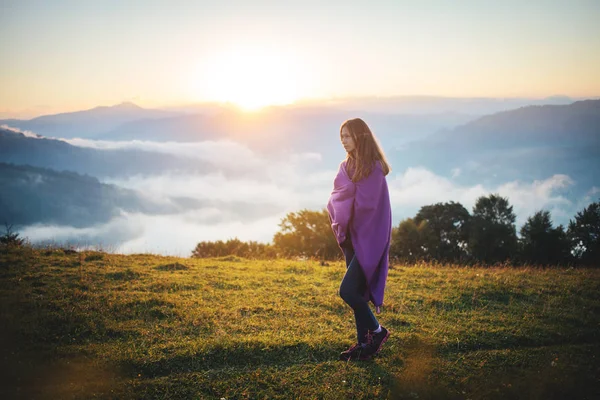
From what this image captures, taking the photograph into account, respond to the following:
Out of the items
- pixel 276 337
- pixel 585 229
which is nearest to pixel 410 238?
pixel 585 229

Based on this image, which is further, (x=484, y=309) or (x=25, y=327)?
(x=484, y=309)

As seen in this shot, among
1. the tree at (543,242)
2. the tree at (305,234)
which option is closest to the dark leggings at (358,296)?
the tree at (305,234)

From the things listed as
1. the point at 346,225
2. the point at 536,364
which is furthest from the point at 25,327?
the point at 536,364

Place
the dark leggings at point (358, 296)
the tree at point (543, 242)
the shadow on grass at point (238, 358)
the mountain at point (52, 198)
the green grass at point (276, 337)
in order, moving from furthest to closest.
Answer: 1. the mountain at point (52, 198)
2. the tree at point (543, 242)
3. the dark leggings at point (358, 296)
4. the shadow on grass at point (238, 358)
5. the green grass at point (276, 337)

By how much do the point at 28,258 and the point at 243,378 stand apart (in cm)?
819

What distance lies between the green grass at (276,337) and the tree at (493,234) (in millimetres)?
19728

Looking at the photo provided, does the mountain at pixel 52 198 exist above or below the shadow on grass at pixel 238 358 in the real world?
above

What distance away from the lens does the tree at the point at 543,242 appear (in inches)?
1061

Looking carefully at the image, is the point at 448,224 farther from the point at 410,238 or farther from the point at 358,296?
the point at 358,296

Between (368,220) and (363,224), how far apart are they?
0.28 ft

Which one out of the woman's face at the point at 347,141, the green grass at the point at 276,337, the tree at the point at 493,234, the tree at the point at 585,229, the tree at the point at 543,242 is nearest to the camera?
the green grass at the point at 276,337

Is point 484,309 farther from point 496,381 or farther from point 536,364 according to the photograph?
point 496,381

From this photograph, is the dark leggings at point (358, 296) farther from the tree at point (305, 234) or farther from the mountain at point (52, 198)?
the mountain at point (52, 198)

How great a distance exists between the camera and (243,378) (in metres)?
4.99
